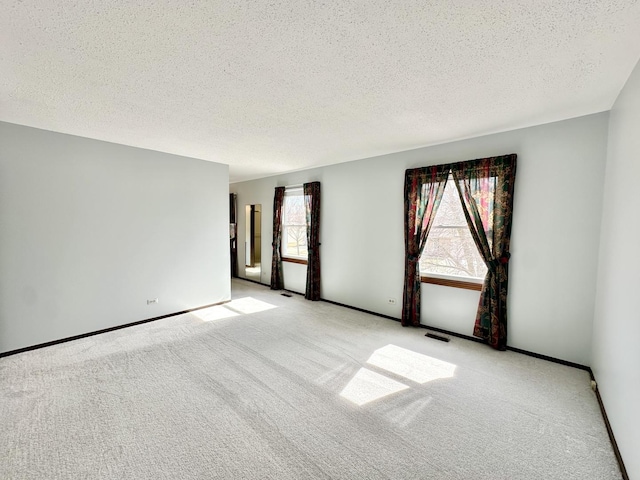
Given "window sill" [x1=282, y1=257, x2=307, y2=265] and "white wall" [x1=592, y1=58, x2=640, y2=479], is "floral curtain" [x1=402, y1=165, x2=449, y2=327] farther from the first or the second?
"window sill" [x1=282, y1=257, x2=307, y2=265]

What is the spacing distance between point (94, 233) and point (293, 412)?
11.0 ft

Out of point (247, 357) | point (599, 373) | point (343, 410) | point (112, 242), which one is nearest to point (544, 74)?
point (599, 373)

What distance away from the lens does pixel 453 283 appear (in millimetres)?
3750

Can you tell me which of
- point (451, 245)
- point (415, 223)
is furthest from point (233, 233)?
point (451, 245)

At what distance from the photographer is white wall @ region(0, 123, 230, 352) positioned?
10.3 ft

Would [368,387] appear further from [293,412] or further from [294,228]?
[294,228]

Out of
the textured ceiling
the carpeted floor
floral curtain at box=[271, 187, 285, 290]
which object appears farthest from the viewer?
floral curtain at box=[271, 187, 285, 290]

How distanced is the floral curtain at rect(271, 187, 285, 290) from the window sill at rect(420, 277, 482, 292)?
320 centimetres

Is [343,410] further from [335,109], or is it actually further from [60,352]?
[60,352]

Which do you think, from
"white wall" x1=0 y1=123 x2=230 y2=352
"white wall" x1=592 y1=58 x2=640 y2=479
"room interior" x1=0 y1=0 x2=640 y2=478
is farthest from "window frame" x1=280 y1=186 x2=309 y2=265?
"white wall" x1=592 y1=58 x2=640 y2=479

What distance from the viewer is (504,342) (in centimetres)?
331

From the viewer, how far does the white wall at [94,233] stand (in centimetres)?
315

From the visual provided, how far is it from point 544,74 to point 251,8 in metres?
2.04

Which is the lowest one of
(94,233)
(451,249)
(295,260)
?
(295,260)
